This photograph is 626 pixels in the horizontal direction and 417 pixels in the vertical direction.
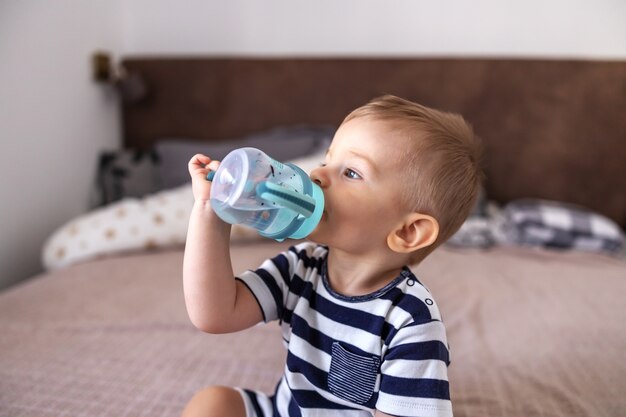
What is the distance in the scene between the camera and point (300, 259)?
2.52 feet

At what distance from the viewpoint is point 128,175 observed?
1.96 m

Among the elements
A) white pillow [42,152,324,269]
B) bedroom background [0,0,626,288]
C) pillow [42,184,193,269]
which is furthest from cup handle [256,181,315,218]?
bedroom background [0,0,626,288]

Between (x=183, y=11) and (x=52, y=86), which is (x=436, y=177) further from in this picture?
(x=183, y=11)

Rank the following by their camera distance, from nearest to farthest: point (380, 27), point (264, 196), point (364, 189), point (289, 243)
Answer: point (264, 196)
point (364, 189)
point (289, 243)
point (380, 27)

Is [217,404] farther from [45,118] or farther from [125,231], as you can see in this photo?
[45,118]

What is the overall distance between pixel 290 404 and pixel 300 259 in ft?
0.69

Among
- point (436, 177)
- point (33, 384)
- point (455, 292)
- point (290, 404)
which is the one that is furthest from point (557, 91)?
point (33, 384)

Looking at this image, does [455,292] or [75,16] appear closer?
[455,292]

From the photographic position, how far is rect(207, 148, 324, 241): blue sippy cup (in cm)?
56

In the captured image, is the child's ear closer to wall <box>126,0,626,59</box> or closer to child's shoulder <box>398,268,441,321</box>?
child's shoulder <box>398,268,441,321</box>

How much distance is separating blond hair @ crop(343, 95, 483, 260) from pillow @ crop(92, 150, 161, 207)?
4.69 feet

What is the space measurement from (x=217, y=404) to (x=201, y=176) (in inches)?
12.9

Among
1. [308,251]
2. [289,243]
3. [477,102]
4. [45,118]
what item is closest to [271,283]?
[308,251]

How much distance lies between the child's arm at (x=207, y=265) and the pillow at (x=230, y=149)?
47.6 inches
